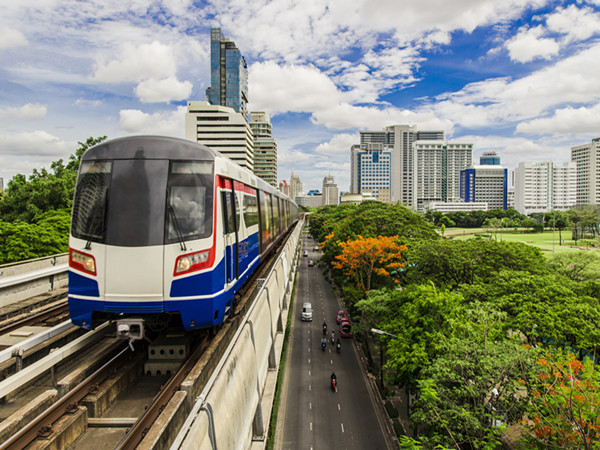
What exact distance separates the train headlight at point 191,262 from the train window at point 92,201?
156 cm

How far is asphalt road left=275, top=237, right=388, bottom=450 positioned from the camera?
17.9 meters

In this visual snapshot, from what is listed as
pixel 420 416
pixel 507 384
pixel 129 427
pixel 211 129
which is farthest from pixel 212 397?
pixel 211 129

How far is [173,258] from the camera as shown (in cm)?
733

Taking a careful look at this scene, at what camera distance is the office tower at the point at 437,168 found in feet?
625

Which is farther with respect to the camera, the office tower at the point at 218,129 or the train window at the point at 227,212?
the office tower at the point at 218,129

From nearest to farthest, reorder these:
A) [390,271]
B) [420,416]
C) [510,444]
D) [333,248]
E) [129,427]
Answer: [129,427] → [420,416] → [510,444] → [390,271] → [333,248]

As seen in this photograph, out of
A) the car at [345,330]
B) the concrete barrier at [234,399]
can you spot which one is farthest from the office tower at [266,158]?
the concrete barrier at [234,399]

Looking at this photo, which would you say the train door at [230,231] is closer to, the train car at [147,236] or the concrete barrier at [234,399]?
the train car at [147,236]

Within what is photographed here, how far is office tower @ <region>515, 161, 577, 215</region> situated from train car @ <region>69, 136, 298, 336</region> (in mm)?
187848

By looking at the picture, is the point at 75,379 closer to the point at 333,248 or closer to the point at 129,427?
the point at 129,427

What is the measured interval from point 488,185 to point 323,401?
179106 mm

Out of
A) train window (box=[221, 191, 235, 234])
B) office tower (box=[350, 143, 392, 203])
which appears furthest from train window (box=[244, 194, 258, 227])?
office tower (box=[350, 143, 392, 203])

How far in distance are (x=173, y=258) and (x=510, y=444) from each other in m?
15.7

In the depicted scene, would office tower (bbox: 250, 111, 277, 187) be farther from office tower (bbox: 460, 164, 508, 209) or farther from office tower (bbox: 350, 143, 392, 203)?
office tower (bbox: 460, 164, 508, 209)
